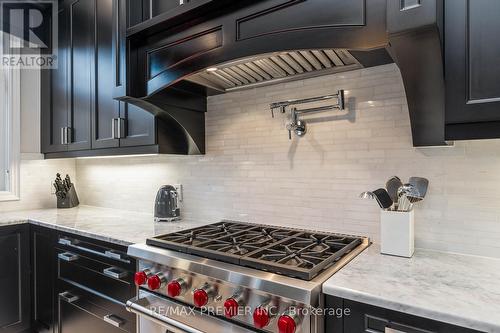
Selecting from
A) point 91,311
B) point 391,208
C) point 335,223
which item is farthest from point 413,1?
point 91,311

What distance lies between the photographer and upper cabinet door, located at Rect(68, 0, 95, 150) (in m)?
2.20

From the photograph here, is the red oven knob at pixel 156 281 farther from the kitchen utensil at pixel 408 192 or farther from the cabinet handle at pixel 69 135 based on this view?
the cabinet handle at pixel 69 135

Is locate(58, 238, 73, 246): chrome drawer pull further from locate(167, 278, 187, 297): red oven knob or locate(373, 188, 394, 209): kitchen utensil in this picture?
locate(373, 188, 394, 209): kitchen utensil

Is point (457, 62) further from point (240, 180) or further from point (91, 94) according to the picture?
point (91, 94)

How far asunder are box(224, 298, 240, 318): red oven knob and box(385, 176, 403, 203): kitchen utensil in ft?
2.47

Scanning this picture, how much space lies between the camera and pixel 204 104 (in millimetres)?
2012

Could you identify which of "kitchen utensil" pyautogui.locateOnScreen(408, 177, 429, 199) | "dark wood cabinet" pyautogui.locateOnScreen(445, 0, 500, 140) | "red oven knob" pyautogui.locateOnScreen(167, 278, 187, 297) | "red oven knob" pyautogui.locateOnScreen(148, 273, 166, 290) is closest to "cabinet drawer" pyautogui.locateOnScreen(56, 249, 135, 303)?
"red oven knob" pyautogui.locateOnScreen(148, 273, 166, 290)

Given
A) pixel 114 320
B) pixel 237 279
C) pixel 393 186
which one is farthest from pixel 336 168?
pixel 114 320

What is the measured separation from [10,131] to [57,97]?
503 millimetres

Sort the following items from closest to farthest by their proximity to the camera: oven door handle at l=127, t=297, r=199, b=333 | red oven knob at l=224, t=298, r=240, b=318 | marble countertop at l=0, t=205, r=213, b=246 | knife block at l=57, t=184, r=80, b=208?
1. red oven knob at l=224, t=298, r=240, b=318
2. oven door handle at l=127, t=297, r=199, b=333
3. marble countertop at l=0, t=205, r=213, b=246
4. knife block at l=57, t=184, r=80, b=208

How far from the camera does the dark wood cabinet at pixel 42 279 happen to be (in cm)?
203

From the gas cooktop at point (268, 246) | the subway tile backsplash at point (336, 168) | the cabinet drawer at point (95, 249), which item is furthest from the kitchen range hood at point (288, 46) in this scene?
the cabinet drawer at point (95, 249)

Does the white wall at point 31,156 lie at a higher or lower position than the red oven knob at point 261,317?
higher
